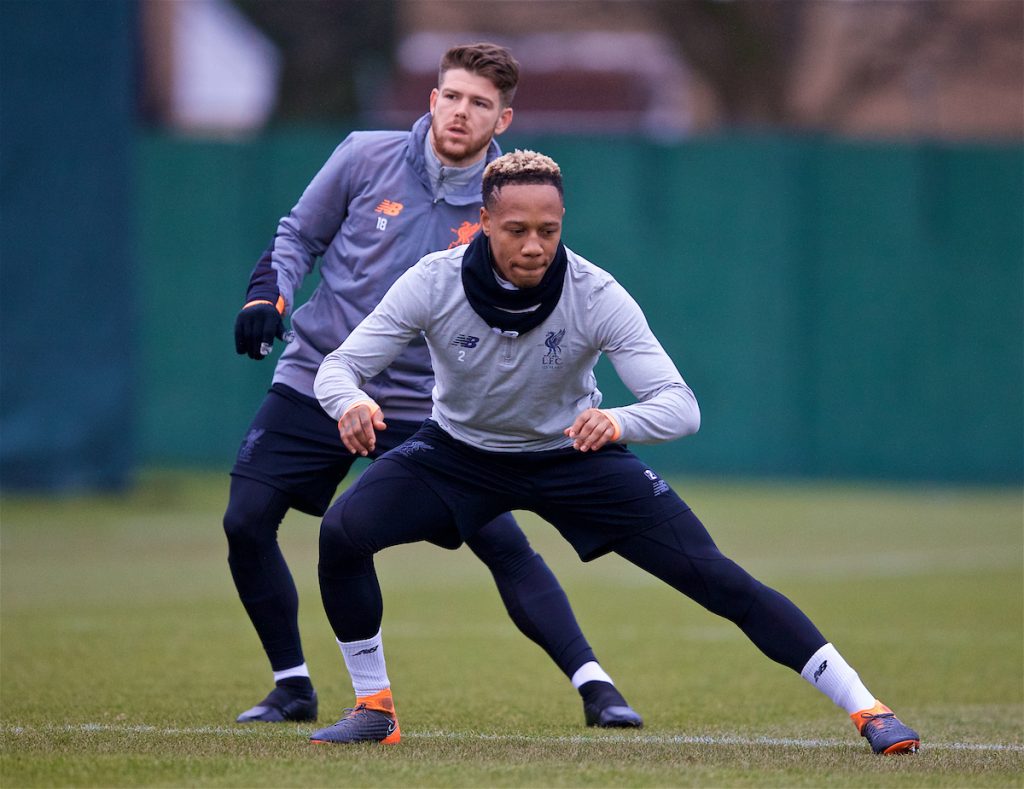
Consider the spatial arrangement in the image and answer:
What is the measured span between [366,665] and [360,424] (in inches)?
37.6

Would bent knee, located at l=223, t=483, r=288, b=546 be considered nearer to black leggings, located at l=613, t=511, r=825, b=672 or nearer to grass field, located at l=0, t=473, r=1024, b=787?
grass field, located at l=0, t=473, r=1024, b=787

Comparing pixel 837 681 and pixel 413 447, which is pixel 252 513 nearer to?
pixel 413 447

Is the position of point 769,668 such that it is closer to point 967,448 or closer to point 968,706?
point 968,706

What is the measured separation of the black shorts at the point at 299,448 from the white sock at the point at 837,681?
5.92 ft

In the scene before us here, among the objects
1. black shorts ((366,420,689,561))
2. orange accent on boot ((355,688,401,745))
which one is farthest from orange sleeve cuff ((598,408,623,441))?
orange accent on boot ((355,688,401,745))

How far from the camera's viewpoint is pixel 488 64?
6.30 meters

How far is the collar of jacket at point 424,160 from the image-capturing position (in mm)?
6484

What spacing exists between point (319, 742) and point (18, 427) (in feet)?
33.2

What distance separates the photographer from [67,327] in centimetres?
1519

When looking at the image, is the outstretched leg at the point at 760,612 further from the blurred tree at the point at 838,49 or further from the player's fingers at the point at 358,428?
the blurred tree at the point at 838,49

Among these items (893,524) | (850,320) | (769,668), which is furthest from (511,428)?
(850,320)

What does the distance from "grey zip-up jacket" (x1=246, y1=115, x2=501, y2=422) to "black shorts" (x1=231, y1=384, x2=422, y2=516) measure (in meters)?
0.09

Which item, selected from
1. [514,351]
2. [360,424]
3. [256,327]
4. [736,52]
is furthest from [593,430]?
[736,52]

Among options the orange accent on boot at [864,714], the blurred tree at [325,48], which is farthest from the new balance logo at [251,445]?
the blurred tree at [325,48]
